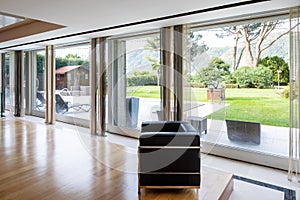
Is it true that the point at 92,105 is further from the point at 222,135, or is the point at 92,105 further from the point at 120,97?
the point at 222,135

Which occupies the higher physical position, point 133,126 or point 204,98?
point 204,98

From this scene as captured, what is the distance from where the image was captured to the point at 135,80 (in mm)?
5352

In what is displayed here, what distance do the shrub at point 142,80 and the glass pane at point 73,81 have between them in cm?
111

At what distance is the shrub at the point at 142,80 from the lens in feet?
15.7

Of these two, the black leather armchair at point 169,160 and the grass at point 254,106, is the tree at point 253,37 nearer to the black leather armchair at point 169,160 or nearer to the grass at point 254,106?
the grass at point 254,106

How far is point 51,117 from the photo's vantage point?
681cm

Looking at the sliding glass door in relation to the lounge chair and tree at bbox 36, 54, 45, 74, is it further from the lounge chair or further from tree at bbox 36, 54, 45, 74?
the lounge chair

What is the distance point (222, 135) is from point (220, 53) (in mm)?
1361

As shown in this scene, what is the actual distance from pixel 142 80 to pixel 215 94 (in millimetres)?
1607

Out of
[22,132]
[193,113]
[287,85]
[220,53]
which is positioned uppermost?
[220,53]

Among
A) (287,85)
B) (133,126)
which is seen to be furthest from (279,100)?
(133,126)

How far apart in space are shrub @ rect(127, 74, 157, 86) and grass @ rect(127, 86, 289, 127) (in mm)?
926

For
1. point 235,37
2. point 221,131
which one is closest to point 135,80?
point 221,131

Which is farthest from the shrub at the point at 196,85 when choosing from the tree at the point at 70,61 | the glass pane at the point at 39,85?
the glass pane at the point at 39,85
